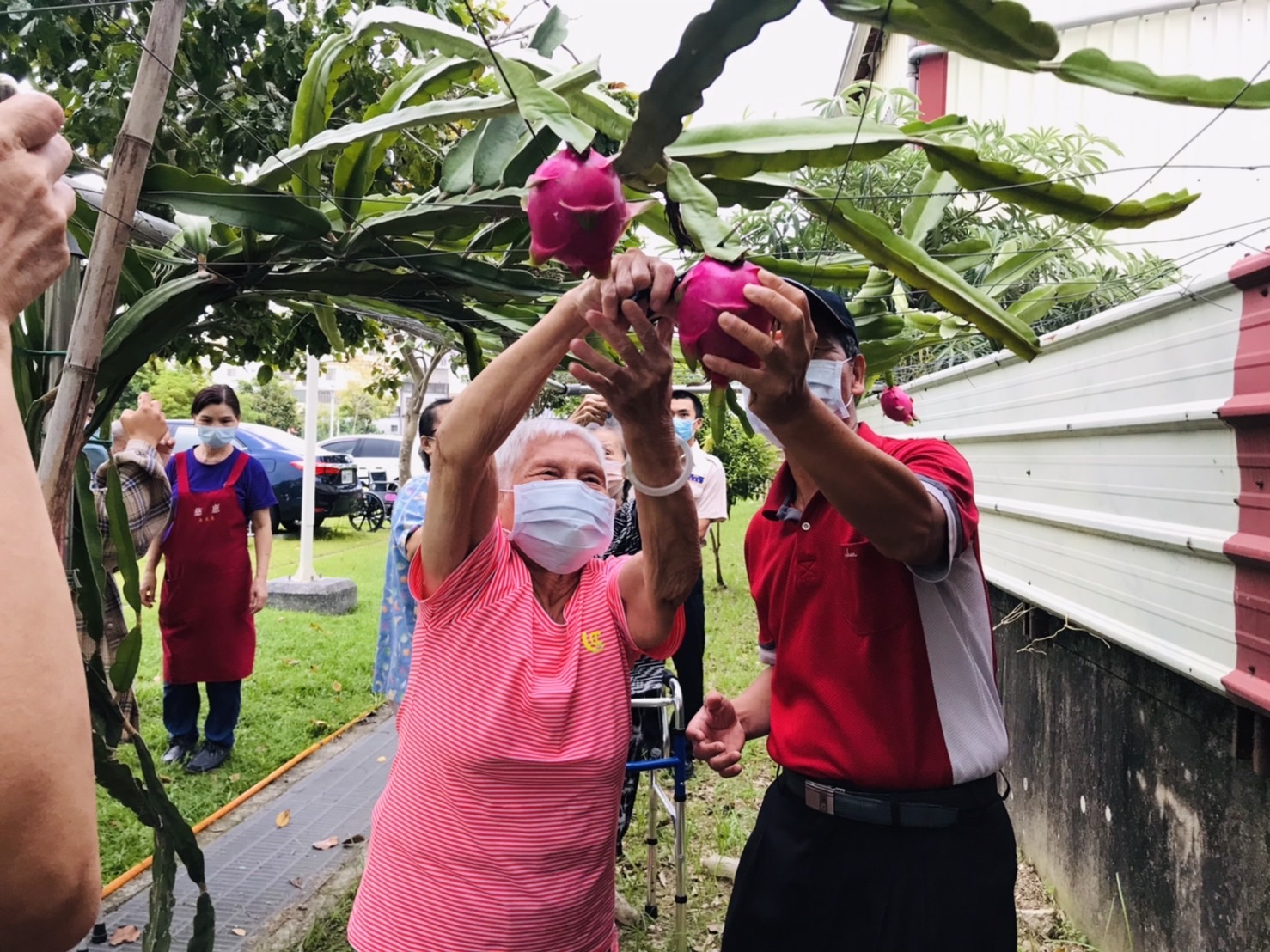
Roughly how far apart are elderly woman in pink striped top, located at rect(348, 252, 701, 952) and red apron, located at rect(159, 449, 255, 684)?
2927 millimetres

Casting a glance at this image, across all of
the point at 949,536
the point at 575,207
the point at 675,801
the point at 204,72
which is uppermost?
the point at 204,72

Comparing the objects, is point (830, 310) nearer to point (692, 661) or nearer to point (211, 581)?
point (692, 661)

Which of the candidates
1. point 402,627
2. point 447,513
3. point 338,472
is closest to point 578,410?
point 402,627

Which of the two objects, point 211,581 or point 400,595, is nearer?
point 400,595

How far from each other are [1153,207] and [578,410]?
9.28ft

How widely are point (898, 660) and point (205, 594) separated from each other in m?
3.70

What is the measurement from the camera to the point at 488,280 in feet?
4.70

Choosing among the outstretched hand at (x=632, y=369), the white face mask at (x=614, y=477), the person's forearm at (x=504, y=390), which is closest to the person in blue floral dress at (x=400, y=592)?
the white face mask at (x=614, y=477)

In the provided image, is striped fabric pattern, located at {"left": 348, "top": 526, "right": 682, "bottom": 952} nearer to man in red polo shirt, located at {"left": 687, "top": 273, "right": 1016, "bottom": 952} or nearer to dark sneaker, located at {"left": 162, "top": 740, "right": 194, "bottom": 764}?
man in red polo shirt, located at {"left": 687, "top": 273, "right": 1016, "bottom": 952}

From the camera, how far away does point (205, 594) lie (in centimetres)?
429

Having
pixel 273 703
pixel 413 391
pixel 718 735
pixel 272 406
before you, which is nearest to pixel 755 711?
pixel 718 735

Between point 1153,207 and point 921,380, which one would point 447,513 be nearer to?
point 1153,207

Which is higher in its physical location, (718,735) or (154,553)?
(154,553)

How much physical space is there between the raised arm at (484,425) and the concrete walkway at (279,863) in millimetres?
2193
